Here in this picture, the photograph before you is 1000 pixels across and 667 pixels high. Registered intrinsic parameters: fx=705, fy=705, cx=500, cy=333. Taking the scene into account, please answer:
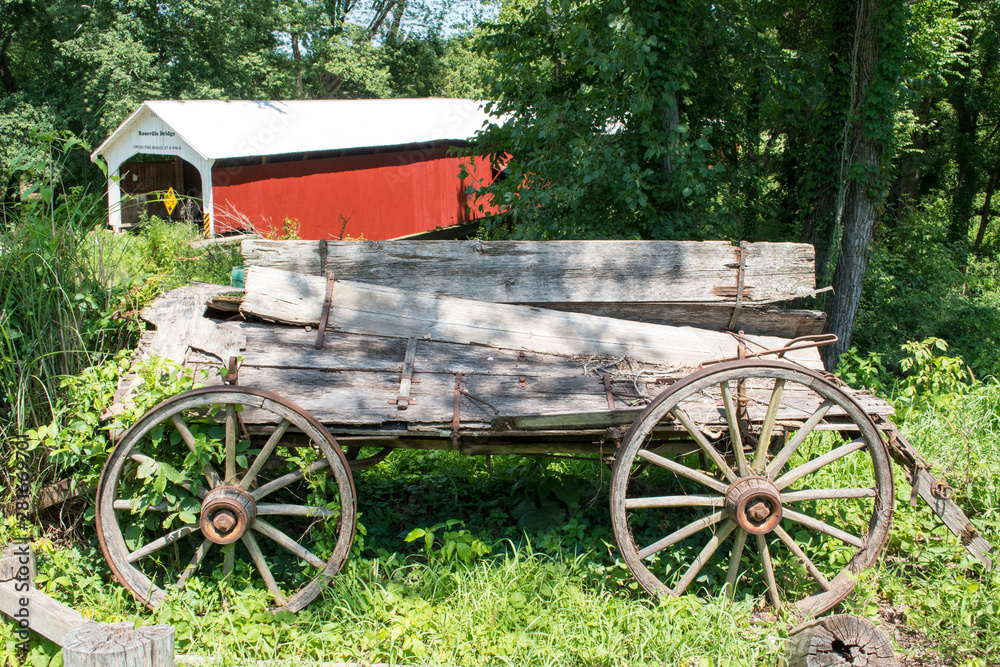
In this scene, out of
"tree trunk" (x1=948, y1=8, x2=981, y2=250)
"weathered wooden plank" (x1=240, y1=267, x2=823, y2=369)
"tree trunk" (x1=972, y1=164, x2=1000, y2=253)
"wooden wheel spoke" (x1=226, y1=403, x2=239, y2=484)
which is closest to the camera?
"wooden wheel spoke" (x1=226, y1=403, x2=239, y2=484)

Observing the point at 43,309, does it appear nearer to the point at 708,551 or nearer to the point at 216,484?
the point at 216,484

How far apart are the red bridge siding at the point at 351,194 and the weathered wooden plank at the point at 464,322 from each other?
910 cm

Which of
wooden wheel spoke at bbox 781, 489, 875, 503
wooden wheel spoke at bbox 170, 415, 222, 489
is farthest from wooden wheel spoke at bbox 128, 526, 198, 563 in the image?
wooden wheel spoke at bbox 781, 489, 875, 503

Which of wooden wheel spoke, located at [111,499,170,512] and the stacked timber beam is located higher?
the stacked timber beam

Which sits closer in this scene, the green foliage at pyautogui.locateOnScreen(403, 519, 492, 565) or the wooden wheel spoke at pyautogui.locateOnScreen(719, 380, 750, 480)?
the wooden wheel spoke at pyautogui.locateOnScreen(719, 380, 750, 480)

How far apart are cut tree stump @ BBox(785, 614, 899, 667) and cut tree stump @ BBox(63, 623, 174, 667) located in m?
2.26

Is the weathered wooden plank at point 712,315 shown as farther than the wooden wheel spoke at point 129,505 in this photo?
Yes

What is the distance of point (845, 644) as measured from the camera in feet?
8.71

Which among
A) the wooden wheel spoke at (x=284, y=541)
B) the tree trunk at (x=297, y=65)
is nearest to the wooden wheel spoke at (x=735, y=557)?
the wooden wheel spoke at (x=284, y=541)

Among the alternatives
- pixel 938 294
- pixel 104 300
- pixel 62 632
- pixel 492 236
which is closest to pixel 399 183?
pixel 492 236

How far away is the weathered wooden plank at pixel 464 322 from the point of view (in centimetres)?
357

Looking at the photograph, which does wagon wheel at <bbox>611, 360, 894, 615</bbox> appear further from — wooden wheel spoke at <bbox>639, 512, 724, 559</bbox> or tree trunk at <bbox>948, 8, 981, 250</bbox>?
tree trunk at <bbox>948, 8, 981, 250</bbox>

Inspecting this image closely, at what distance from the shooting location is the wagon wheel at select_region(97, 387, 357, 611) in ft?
10.2

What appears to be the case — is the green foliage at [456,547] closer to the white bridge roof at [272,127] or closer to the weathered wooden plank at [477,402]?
the weathered wooden plank at [477,402]
